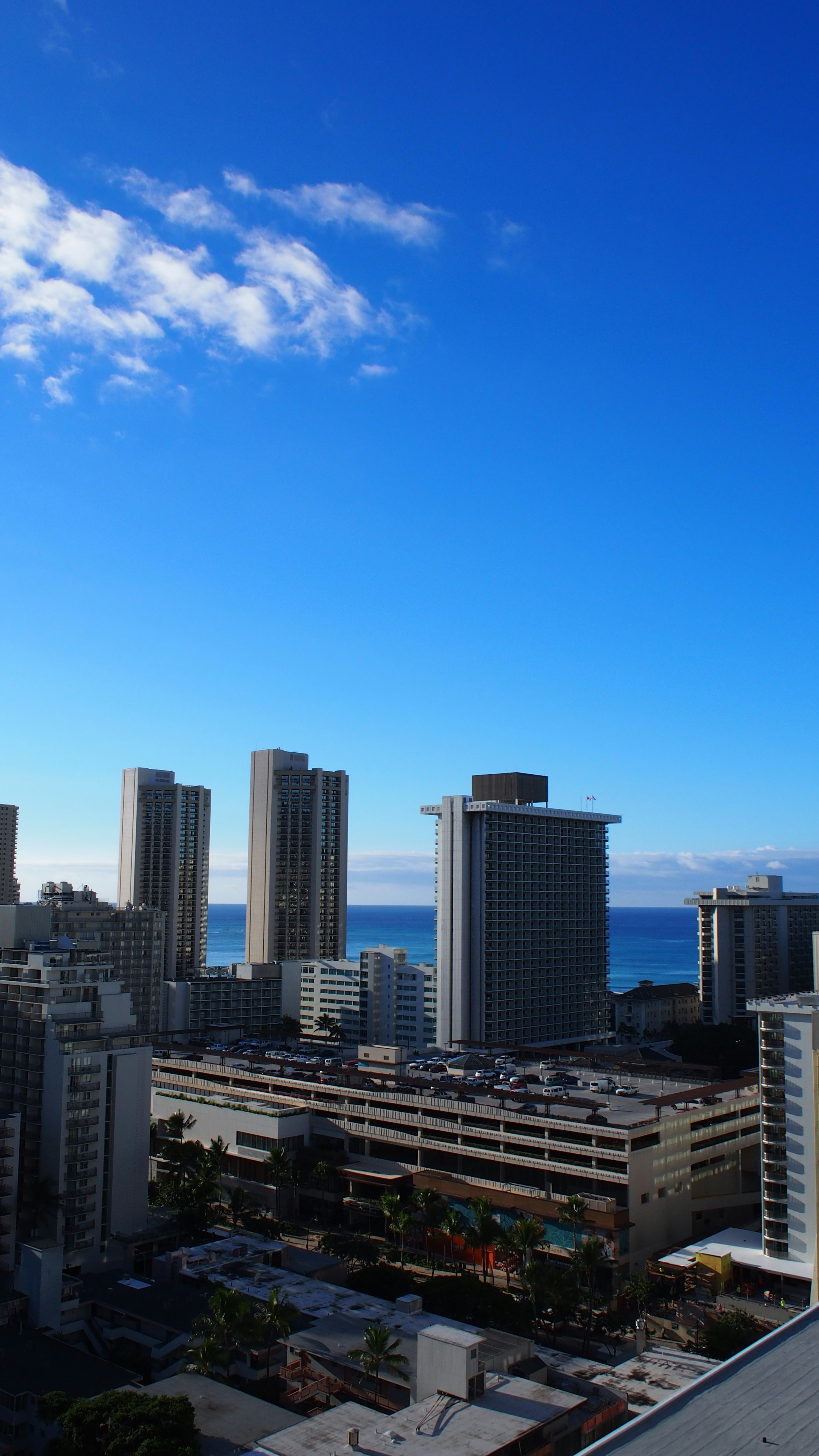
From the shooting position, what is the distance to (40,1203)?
161 feet

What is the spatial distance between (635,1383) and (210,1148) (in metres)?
36.5

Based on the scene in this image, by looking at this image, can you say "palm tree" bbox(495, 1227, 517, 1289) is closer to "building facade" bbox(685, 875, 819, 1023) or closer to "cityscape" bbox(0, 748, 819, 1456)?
"cityscape" bbox(0, 748, 819, 1456)

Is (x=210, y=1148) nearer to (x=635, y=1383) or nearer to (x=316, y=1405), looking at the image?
(x=316, y=1405)

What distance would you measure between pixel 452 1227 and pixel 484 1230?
3.67 meters

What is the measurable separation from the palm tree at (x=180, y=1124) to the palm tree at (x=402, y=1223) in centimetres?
1779

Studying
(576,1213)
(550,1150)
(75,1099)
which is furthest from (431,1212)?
(75,1099)

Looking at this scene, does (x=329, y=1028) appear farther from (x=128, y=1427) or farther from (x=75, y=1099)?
(x=128, y=1427)

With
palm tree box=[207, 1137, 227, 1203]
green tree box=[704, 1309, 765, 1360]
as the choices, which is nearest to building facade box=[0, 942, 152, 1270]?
palm tree box=[207, 1137, 227, 1203]

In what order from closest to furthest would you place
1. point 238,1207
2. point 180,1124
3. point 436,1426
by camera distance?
point 436,1426, point 238,1207, point 180,1124

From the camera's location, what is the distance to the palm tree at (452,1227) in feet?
168

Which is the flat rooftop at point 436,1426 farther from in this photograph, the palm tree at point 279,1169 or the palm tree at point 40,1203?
the palm tree at point 279,1169

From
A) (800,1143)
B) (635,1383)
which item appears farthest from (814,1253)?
(635,1383)

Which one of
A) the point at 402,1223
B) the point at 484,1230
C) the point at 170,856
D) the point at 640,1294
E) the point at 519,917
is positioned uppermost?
the point at 170,856

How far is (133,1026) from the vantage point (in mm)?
56156
